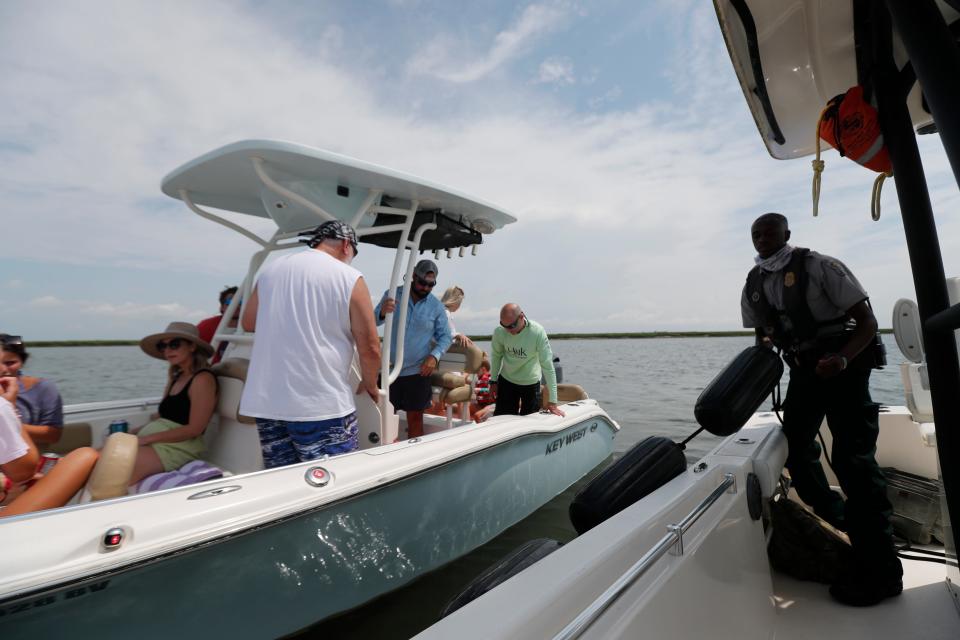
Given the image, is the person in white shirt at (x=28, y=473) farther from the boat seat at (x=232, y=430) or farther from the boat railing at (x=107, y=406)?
the boat railing at (x=107, y=406)

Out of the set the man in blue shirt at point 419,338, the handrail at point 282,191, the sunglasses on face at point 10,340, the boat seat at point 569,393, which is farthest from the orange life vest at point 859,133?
the boat seat at point 569,393

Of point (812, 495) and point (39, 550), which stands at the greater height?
point (39, 550)

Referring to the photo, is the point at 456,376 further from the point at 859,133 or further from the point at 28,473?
the point at 859,133

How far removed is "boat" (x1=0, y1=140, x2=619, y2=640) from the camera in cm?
155

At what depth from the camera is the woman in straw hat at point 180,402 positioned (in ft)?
8.92

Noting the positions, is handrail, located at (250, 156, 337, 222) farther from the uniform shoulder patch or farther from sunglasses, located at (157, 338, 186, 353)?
the uniform shoulder patch

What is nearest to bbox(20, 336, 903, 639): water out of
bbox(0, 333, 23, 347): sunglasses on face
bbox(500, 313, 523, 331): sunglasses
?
bbox(0, 333, 23, 347): sunglasses on face

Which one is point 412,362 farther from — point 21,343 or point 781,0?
point 781,0

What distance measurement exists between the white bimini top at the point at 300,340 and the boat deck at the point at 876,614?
2.10 meters

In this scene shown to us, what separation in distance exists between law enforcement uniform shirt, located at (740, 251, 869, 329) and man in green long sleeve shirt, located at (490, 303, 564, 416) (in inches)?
94.5

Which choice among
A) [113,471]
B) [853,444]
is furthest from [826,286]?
[113,471]

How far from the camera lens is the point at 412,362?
391 centimetres

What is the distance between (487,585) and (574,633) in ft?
1.24

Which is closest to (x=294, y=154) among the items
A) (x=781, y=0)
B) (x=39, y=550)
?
Result: (x=39, y=550)
